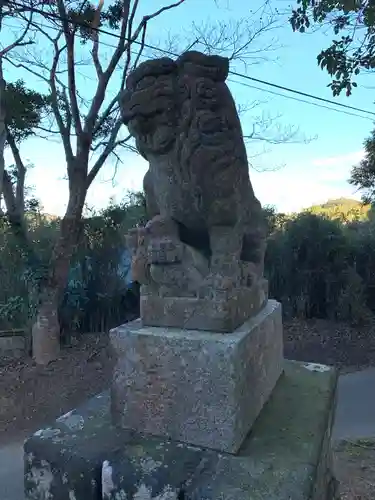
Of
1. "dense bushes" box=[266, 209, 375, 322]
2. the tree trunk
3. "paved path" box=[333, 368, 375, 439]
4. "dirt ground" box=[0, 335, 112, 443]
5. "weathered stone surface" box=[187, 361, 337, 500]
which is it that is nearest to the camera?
"weathered stone surface" box=[187, 361, 337, 500]

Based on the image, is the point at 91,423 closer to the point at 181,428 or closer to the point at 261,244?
the point at 181,428

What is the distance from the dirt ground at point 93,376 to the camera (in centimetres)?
318

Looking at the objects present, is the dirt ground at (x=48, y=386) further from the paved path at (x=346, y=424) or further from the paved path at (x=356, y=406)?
the paved path at (x=356, y=406)

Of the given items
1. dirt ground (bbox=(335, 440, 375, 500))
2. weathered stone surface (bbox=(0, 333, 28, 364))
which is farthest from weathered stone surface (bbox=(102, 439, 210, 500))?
weathered stone surface (bbox=(0, 333, 28, 364))

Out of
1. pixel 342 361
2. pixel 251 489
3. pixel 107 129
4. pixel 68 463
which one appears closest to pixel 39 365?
pixel 107 129

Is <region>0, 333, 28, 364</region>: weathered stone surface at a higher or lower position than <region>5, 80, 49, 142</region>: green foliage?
lower

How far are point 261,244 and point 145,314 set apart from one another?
66 centimetres

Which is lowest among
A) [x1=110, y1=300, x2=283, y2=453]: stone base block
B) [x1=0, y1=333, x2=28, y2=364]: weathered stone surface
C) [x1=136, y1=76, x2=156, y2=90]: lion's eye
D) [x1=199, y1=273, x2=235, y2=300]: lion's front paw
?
[x1=0, y1=333, x2=28, y2=364]: weathered stone surface

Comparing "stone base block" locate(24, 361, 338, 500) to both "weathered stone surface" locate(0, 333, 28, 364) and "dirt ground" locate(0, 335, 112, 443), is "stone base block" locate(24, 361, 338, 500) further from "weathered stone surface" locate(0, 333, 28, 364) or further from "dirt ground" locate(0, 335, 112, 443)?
"weathered stone surface" locate(0, 333, 28, 364)

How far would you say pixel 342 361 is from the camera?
569 cm

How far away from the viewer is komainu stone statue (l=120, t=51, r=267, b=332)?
5.38 ft

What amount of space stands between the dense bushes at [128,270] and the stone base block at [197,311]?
4.57 meters

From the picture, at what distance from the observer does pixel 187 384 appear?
156 cm

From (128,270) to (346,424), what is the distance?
3788 millimetres
